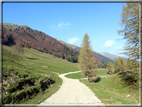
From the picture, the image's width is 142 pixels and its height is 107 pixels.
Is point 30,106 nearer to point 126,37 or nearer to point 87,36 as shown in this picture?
point 126,37

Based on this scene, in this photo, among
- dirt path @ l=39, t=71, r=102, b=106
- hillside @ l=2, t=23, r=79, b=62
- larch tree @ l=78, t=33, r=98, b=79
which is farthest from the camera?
hillside @ l=2, t=23, r=79, b=62

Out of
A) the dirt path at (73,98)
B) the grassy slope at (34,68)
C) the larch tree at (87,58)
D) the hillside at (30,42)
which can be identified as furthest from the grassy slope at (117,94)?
the hillside at (30,42)

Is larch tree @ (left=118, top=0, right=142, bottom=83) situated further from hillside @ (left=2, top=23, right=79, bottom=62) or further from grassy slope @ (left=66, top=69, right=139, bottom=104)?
hillside @ (left=2, top=23, right=79, bottom=62)

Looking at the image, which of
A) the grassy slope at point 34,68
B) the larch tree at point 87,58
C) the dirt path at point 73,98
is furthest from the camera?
the larch tree at point 87,58

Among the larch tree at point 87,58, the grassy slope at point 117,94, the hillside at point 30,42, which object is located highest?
the hillside at point 30,42

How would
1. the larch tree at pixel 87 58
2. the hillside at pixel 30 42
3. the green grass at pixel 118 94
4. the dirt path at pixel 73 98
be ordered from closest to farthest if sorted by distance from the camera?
1. the green grass at pixel 118 94
2. the dirt path at pixel 73 98
3. the larch tree at pixel 87 58
4. the hillside at pixel 30 42

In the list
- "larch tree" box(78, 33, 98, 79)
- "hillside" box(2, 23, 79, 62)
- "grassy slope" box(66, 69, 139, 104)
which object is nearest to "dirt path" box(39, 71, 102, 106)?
"grassy slope" box(66, 69, 139, 104)

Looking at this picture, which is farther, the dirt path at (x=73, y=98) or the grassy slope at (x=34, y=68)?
the grassy slope at (x=34, y=68)

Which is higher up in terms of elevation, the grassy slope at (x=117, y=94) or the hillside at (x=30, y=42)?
the hillside at (x=30, y=42)

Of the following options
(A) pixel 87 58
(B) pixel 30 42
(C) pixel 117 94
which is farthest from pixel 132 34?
(B) pixel 30 42

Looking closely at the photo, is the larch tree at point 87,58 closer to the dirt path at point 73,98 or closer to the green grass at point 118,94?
the green grass at point 118,94

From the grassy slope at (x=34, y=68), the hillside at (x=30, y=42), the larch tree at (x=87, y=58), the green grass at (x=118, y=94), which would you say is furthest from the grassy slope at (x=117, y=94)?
the hillside at (x=30, y=42)

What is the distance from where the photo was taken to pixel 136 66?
10234mm

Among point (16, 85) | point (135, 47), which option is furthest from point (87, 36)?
point (16, 85)
